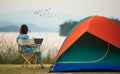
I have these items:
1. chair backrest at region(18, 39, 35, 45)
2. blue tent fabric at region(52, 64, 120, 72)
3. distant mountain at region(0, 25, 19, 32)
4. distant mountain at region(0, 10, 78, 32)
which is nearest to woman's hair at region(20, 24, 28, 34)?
chair backrest at region(18, 39, 35, 45)

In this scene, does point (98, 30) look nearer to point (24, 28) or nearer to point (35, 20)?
point (24, 28)

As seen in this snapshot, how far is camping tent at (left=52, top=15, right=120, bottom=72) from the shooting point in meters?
8.84

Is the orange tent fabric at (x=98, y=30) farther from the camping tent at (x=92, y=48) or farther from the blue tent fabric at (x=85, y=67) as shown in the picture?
the blue tent fabric at (x=85, y=67)

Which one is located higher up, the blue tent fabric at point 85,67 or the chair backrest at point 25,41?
the chair backrest at point 25,41

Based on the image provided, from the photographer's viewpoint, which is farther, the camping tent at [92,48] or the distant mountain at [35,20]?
the distant mountain at [35,20]

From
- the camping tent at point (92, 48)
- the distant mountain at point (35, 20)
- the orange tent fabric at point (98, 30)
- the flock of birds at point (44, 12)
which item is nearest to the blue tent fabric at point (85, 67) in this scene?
the camping tent at point (92, 48)

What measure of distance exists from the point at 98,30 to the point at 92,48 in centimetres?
38

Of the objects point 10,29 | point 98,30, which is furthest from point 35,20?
point 98,30

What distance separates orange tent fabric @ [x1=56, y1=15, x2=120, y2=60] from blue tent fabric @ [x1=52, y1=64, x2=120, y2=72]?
29cm

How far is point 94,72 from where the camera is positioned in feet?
28.3

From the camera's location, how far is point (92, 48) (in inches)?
359

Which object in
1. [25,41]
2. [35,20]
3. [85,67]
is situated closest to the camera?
[85,67]

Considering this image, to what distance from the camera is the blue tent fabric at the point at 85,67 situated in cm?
879

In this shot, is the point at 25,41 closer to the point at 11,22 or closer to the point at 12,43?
the point at 12,43
